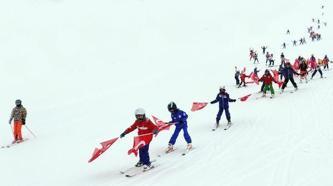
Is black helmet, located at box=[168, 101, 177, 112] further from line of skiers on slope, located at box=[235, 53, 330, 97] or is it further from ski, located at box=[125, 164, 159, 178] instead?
line of skiers on slope, located at box=[235, 53, 330, 97]

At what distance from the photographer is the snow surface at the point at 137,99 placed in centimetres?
1139

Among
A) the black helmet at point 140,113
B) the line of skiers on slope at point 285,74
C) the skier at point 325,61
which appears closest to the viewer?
the black helmet at point 140,113

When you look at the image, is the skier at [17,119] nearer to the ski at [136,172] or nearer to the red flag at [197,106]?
the red flag at [197,106]

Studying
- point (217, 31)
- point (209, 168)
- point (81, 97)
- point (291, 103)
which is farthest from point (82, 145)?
point (217, 31)

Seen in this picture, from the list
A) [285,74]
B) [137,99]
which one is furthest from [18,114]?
[285,74]

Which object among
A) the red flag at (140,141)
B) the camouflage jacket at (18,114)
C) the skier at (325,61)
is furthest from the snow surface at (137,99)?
the skier at (325,61)

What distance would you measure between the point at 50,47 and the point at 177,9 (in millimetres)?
44158

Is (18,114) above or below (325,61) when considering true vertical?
below

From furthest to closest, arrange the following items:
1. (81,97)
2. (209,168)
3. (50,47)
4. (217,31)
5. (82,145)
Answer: (217,31), (50,47), (81,97), (82,145), (209,168)

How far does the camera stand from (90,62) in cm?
5603

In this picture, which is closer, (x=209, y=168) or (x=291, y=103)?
(x=209, y=168)

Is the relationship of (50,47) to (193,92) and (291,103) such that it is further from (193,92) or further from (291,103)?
(291,103)

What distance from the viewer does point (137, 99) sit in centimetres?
2708

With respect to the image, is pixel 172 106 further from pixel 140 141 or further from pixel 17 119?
pixel 17 119
